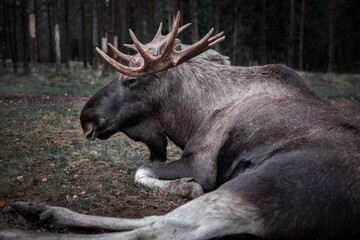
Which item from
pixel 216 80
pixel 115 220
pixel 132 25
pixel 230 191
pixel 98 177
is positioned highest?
pixel 132 25

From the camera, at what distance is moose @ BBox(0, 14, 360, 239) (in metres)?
2.06

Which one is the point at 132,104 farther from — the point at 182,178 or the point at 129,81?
the point at 182,178

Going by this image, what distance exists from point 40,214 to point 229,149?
173cm

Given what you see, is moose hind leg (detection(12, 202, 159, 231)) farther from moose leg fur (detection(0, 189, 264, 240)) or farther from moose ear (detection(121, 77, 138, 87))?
moose ear (detection(121, 77, 138, 87))

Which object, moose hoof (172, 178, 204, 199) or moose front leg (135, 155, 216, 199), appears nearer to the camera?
moose hoof (172, 178, 204, 199)

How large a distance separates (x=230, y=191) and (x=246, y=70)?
6.50ft

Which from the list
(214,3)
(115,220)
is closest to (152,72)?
(115,220)

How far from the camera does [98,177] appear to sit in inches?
160

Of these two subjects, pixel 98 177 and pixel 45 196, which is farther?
pixel 98 177

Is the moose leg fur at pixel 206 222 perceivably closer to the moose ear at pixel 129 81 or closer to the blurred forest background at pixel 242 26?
the moose ear at pixel 129 81

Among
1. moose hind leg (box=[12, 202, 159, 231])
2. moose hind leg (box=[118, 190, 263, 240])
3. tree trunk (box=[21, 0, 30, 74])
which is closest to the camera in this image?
moose hind leg (box=[118, 190, 263, 240])

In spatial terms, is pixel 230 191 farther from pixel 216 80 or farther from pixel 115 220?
pixel 216 80

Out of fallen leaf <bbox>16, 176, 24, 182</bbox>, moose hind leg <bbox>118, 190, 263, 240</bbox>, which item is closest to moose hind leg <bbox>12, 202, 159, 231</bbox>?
moose hind leg <bbox>118, 190, 263, 240</bbox>

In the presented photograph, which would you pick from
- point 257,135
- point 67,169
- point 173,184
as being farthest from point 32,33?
point 257,135
